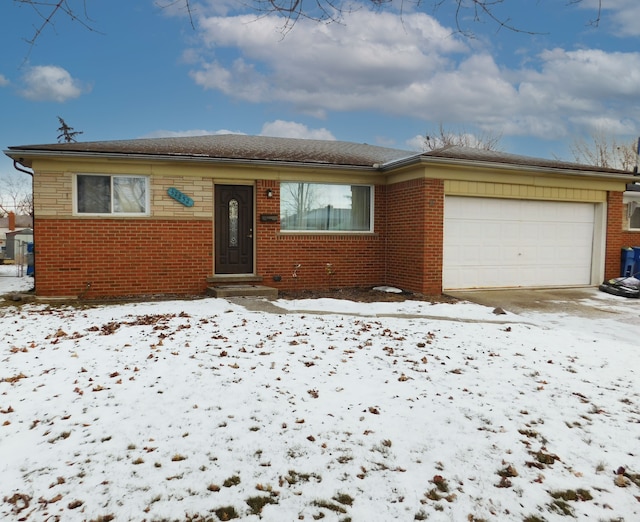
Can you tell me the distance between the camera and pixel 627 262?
12.3 meters

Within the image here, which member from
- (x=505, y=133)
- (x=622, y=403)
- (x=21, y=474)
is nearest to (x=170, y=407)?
(x=21, y=474)

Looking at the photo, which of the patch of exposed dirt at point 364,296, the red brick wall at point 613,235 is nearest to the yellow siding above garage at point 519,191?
the red brick wall at point 613,235

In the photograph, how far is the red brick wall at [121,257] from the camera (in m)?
9.80

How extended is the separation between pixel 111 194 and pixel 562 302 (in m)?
9.66

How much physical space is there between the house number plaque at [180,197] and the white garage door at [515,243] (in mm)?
5650

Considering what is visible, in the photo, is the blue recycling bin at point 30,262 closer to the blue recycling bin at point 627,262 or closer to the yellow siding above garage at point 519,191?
the yellow siding above garage at point 519,191

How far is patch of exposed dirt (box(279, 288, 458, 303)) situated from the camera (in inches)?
388

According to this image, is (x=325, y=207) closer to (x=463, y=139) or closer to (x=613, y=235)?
Answer: (x=613, y=235)

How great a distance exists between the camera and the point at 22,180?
156 feet

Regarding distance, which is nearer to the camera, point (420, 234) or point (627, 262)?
point (420, 234)

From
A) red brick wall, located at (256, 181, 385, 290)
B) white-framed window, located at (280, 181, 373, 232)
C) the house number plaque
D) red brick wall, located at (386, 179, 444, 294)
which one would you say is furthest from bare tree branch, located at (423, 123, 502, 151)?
the house number plaque

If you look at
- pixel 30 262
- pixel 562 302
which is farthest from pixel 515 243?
pixel 30 262

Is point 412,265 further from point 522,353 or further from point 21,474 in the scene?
point 21,474

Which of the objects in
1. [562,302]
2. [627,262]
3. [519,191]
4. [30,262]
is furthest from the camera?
[30,262]
